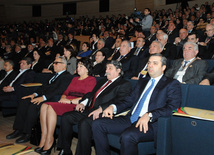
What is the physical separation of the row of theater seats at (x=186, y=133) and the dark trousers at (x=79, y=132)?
246 millimetres

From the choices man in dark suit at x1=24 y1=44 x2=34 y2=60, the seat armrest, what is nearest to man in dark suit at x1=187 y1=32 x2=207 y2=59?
the seat armrest

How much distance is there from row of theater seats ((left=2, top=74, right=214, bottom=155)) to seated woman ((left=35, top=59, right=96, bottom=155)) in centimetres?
82

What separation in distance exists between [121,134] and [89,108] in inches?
31.7

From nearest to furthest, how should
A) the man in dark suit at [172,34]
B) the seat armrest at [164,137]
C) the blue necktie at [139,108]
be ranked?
the seat armrest at [164,137], the blue necktie at [139,108], the man in dark suit at [172,34]

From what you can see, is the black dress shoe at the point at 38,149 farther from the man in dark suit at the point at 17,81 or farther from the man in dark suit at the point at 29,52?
the man in dark suit at the point at 29,52

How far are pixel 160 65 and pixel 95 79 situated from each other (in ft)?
3.32

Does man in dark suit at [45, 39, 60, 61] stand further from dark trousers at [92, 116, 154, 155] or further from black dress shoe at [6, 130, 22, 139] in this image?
dark trousers at [92, 116, 154, 155]

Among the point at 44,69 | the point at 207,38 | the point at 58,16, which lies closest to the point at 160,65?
the point at 207,38

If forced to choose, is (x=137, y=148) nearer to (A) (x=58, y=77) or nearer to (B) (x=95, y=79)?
(B) (x=95, y=79)

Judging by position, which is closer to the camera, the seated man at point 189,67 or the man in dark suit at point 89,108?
the man in dark suit at point 89,108

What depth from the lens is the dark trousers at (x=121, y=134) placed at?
5.89 ft

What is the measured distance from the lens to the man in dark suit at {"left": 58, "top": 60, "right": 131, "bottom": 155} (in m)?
2.18

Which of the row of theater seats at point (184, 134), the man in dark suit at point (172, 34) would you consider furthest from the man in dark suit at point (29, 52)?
the row of theater seats at point (184, 134)

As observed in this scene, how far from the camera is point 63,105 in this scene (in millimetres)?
2707
